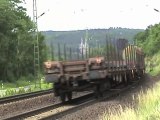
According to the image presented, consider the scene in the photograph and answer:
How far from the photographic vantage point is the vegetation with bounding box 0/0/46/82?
250 ft


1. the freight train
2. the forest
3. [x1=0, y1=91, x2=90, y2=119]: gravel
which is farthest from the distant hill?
[x1=0, y1=91, x2=90, y2=119]: gravel

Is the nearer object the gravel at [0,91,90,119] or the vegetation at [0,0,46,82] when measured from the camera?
the gravel at [0,91,90,119]

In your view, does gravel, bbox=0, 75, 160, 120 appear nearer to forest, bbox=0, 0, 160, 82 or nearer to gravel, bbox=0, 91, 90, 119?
gravel, bbox=0, 91, 90, 119

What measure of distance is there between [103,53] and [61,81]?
3314 mm

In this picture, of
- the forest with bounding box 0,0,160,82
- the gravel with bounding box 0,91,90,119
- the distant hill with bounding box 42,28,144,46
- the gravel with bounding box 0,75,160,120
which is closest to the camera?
the gravel with bounding box 0,75,160,120

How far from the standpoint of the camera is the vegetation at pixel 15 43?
76.3 m

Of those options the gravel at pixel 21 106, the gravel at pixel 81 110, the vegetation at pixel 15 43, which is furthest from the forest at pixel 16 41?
the gravel at pixel 81 110

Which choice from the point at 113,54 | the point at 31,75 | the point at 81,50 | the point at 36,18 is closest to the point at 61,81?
the point at 81,50

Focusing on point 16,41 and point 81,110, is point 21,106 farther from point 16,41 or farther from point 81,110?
point 16,41

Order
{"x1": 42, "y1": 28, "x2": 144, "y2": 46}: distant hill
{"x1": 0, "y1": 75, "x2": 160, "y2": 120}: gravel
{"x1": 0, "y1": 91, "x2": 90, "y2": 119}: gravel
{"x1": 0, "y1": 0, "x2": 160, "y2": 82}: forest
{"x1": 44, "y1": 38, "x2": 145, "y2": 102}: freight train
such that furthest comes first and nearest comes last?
{"x1": 0, "y1": 0, "x2": 160, "y2": 82}: forest < {"x1": 42, "y1": 28, "x2": 144, "y2": 46}: distant hill < {"x1": 44, "y1": 38, "x2": 145, "y2": 102}: freight train < {"x1": 0, "y1": 91, "x2": 90, "y2": 119}: gravel < {"x1": 0, "y1": 75, "x2": 160, "y2": 120}: gravel

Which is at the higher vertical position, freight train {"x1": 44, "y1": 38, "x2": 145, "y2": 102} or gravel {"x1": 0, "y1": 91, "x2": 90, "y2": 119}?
freight train {"x1": 44, "y1": 38, "x2": 145, "y2": 102}

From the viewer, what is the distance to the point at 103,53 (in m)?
24.9

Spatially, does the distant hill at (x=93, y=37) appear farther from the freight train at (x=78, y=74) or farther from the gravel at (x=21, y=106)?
the gravel at (x=21, y=106)

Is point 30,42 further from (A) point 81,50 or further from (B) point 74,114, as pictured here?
(B) point 74,114
